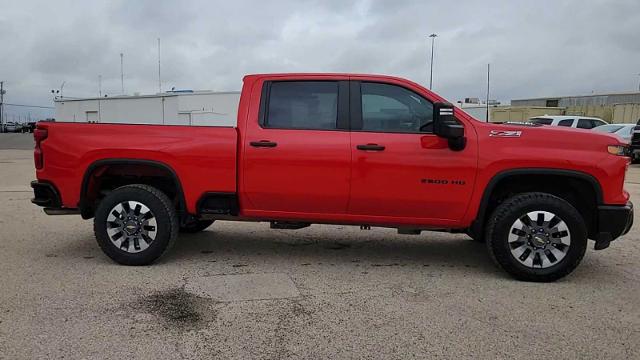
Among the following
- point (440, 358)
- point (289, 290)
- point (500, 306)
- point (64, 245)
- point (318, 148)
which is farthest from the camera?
point (64, 245)

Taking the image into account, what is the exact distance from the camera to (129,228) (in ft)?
16.8

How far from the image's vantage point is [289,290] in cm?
453

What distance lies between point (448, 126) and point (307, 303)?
198cm

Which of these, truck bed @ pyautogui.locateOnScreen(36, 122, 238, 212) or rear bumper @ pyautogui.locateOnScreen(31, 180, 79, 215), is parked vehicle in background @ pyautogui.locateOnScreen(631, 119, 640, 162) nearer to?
truck bed @ pyautogui.locateOnScreen(36, 122, 238, 212)

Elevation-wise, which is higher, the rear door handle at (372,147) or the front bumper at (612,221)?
the rear door handle at (372,147)

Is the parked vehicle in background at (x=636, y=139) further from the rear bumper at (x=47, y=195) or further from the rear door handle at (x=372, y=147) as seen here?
the rear bumper at (x=47, y=195)

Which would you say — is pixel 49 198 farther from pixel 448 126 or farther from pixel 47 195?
pixel 448 126

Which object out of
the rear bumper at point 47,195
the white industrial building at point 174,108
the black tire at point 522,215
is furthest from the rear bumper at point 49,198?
the white industrial building at point 174,108

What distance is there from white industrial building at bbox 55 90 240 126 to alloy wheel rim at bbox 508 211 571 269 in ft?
84.4

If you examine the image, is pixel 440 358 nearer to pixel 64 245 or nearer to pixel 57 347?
pixel 57 347

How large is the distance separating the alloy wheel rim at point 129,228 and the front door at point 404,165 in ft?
6.76

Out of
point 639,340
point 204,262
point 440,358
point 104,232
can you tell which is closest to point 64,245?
point 104,232

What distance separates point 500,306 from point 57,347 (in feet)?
10.9

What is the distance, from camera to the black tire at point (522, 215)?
4703 mm
